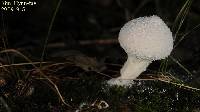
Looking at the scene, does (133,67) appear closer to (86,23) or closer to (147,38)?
(147,38)

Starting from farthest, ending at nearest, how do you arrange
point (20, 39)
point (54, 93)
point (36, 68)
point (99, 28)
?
point (99, 28)
point (20, 39)
point (36, 68)
point (54, 93)

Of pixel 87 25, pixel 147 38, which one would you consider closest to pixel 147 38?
pixel 147 38

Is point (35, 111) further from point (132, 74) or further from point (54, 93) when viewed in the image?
point (132, 74)

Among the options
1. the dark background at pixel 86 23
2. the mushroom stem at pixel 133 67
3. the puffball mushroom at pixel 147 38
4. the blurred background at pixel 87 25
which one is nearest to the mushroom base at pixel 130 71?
the mushroom stem at pixel 133 67

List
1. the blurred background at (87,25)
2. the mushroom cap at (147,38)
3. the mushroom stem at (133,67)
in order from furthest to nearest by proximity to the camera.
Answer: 1. the blurred background at (87,25)
2. the mushroom stem at (133,67)
3. the mushroom cap at (147,38)

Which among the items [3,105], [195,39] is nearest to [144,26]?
[3,105]

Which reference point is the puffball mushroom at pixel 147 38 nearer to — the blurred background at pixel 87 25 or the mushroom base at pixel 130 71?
Answer: the mushroom base at pixel 130 71

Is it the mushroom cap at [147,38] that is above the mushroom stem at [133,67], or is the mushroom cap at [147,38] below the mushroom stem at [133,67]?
above
